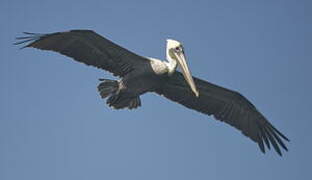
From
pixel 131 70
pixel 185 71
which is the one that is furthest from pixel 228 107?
pixel 131 70

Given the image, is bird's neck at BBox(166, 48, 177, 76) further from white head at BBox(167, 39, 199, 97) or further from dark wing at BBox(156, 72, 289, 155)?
dark wing at BBox(156, 72, 289, 155)

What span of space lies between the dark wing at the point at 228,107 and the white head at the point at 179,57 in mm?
598

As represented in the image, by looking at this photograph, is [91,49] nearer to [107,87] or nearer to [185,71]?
[107,87]

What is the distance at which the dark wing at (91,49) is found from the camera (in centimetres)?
1383

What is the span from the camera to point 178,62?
14.3 metres

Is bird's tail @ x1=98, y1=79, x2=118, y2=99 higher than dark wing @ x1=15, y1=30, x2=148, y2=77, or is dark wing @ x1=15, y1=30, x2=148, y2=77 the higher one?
dark wing @ x1=15, y1=30, x2=148, y2=77

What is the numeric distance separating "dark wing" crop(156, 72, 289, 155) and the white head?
598 millimetres

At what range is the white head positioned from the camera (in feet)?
46.3

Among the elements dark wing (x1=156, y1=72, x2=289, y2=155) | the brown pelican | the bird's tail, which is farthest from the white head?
the bird's tail

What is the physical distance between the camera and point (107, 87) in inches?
556

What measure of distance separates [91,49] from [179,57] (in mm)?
1730

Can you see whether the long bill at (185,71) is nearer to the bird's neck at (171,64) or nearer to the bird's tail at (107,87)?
the bird's neck at (171,64)

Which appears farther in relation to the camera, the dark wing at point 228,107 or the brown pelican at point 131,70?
the dark wing at point 228,107

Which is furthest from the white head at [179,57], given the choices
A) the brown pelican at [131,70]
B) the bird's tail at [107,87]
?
the bird's tail at [107,87]
